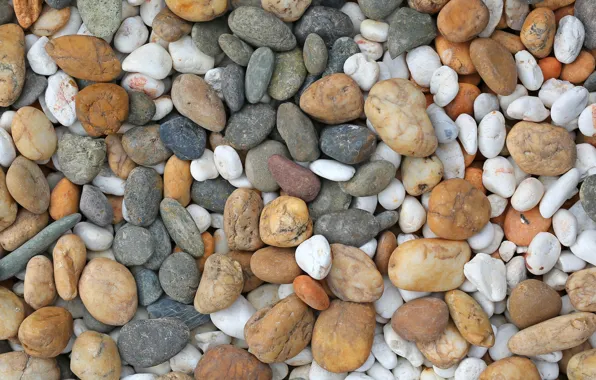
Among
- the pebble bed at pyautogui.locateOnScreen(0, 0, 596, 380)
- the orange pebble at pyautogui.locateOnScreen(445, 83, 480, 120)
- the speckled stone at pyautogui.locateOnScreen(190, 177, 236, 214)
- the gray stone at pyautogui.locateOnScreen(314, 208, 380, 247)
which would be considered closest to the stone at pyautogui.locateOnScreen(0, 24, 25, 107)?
the pebble bed at pyautogui.locateOnScreen(0, 0, 596, 380)

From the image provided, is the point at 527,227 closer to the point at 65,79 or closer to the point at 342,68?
the point at 342,68

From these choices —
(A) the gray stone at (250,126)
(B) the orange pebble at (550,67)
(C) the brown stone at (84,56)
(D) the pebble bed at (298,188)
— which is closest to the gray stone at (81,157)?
(D) the pebble bed at (298,188)

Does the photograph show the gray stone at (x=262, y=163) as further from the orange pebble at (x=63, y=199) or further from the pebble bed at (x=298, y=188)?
the orange pebble at (x=63, y=199)

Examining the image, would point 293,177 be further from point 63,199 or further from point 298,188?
point 63,199

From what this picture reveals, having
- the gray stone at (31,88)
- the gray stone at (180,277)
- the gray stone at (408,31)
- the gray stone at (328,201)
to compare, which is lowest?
the gray stone at (180,277)

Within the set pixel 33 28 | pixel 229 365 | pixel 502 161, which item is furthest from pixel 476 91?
pixel 33 28

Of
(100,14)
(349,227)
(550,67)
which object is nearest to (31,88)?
(100,14)
